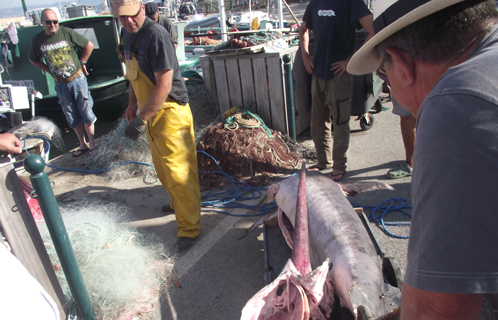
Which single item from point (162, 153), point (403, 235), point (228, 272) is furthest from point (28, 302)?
point (403, 235)

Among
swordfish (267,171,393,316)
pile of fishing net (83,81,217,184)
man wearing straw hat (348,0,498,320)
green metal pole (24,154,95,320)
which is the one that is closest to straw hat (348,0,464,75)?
man wearing straw hat (348,0,498,320)

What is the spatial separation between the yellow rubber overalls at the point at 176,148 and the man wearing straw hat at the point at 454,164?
2.44 meters

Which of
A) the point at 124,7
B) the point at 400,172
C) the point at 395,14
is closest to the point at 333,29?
the point at 400,172

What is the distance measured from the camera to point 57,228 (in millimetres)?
2062

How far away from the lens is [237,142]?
466cm

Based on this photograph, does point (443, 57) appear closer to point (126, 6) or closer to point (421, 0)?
point (421, 0)

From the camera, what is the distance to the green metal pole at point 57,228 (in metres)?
1.92

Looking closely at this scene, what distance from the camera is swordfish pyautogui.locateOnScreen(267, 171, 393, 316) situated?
165 centimetres

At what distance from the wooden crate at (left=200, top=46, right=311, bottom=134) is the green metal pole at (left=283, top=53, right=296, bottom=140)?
53 millimetres

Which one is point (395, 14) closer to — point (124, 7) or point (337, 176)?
point (124, 7)

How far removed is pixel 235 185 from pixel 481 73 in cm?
361

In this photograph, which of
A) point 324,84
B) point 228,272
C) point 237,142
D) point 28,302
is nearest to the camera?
point 28,302

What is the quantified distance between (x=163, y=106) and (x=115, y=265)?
55.9 inches

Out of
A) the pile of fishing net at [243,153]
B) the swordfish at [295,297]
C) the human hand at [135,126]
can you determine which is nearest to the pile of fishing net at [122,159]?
the pile of fishing net at [243,153]
